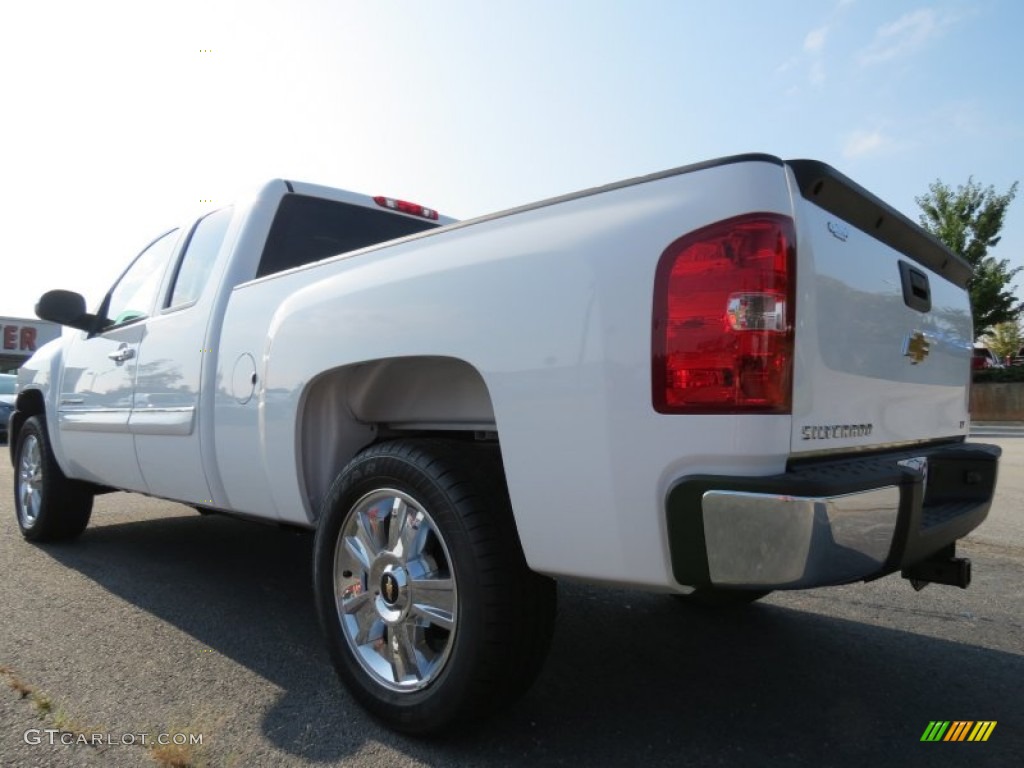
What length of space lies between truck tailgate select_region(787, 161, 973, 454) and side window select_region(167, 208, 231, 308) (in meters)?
2.78

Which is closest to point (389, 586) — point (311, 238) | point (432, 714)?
point (432, 714)

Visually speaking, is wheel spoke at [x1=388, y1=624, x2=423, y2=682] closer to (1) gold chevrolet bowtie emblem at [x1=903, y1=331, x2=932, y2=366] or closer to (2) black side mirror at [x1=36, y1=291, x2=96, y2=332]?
(1) gold chevrolet bowtie emblem at [x1=903, y1=331, x2=932, y2=366]

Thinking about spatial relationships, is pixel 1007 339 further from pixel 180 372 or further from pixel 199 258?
pixel 180 372

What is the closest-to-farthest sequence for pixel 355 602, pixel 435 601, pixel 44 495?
pixel 435 601
pixel 355 602
pixel 44 495

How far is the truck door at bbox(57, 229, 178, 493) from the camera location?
400 centimetres

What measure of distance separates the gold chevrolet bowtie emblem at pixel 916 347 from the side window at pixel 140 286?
3587mm

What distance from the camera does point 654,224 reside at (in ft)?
6.23

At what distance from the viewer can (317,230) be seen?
3867mm

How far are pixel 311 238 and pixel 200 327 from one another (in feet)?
2.41

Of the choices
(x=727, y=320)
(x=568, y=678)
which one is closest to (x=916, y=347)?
(x=727, y=320)

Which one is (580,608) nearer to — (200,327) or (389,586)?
(389,586)
